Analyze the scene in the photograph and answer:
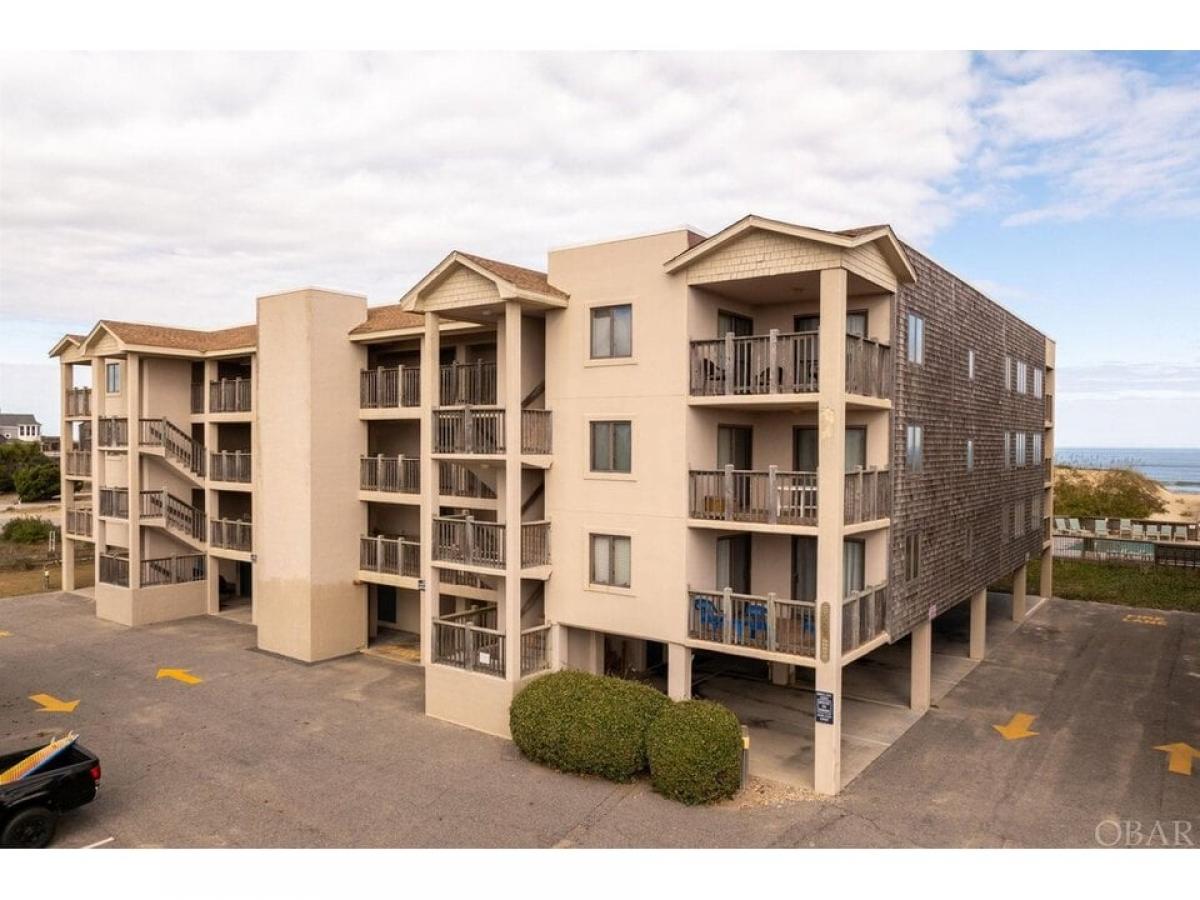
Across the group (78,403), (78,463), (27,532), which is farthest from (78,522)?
(27,532)

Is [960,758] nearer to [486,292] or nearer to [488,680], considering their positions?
[488,680]

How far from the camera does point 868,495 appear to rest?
16.5 m

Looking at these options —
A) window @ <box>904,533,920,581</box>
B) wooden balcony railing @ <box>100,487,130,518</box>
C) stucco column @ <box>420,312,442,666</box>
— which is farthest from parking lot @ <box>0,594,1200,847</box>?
wooden balcony railing @ <box>100,487,130,518</box>

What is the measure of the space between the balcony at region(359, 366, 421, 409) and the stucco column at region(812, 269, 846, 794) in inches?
530

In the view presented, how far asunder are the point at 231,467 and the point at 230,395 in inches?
103

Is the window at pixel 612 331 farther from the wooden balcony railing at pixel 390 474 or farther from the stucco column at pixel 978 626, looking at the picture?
the stucco column at pixel 978 626

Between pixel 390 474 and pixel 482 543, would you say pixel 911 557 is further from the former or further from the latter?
pixel 390 474

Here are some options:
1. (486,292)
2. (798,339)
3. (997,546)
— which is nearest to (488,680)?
(486,292)

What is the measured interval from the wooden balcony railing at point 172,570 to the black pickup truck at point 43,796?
16.5 metres

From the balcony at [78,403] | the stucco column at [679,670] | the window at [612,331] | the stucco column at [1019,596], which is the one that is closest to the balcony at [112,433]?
the balcony at [78,403]

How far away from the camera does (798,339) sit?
15938mm

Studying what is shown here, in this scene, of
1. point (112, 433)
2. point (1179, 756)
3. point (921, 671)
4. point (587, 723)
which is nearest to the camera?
point (587, 723)

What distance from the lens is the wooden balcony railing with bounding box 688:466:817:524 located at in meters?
15.6

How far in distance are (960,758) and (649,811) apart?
23.6ft
